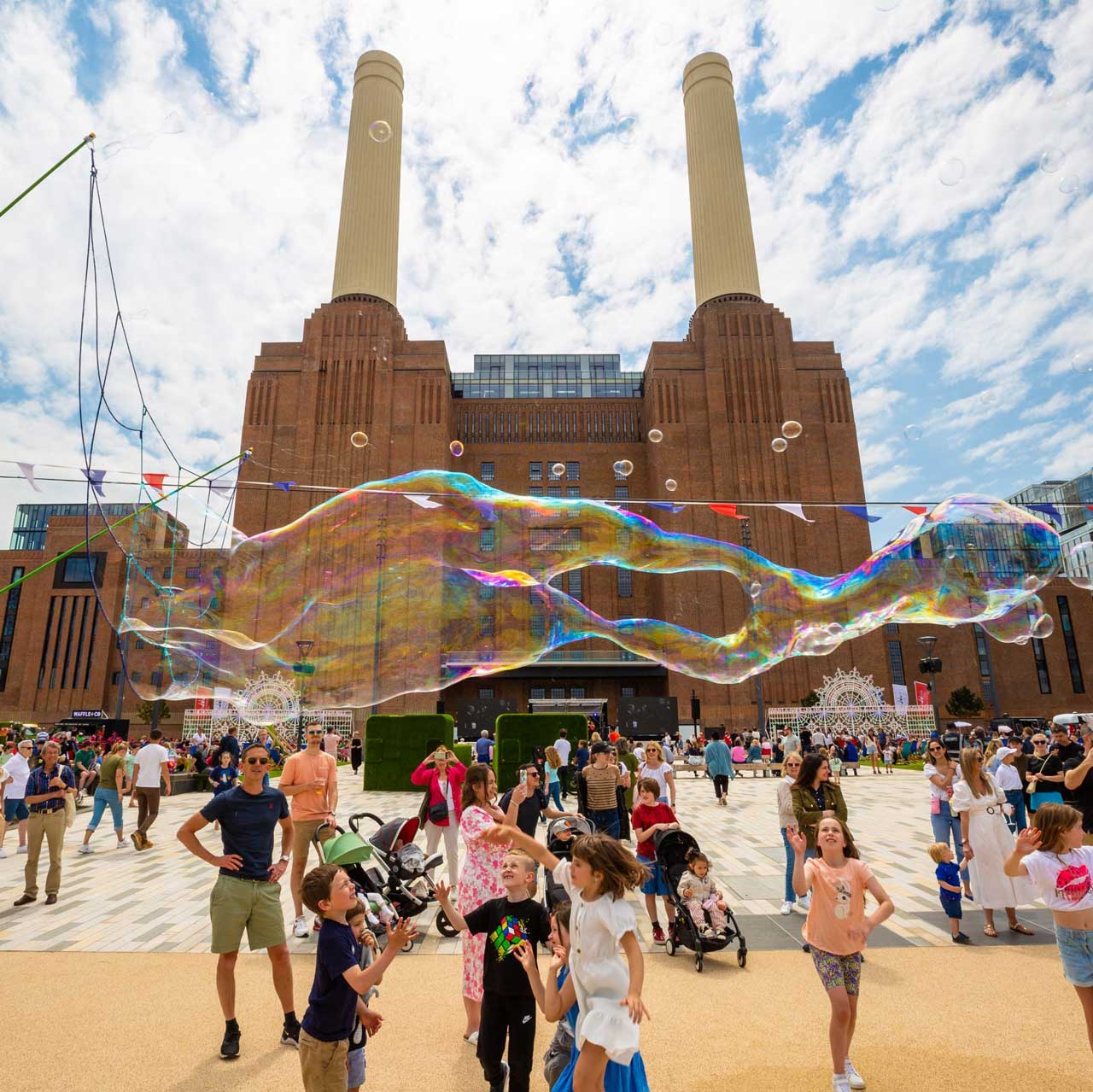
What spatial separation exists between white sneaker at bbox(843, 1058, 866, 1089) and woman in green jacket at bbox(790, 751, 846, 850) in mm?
2690

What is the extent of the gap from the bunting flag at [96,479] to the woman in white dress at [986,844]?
36.8ft

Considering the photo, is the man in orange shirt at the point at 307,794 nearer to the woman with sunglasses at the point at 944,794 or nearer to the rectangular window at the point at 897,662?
the woman with sunglasses at the point at 944,794

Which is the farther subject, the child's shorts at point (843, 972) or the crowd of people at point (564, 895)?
the child's shorts at point (843, 972)

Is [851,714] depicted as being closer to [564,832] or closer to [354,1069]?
[564,832]

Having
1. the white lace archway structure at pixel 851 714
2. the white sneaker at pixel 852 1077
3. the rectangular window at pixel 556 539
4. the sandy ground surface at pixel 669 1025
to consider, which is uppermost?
the rectangular window at pixel 556 539

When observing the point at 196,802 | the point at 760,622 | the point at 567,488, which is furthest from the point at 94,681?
the point at 760,622

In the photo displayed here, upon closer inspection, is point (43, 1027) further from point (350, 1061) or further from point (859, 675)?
point (859, 675)

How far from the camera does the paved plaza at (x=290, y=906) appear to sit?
22.0 feet

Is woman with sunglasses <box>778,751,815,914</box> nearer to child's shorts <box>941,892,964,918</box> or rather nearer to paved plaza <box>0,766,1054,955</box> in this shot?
paved plaza <box>0,766,1054,955</box>

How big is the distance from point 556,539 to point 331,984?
1062 centimetres

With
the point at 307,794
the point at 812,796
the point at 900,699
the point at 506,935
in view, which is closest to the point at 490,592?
the point at 307,794

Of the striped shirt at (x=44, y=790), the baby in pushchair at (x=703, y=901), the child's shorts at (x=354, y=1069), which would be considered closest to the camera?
the child's shorts at (x=354, y=1069)

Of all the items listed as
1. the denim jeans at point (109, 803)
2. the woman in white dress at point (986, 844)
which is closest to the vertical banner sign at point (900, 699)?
the woman in white dress at point (986, 844)

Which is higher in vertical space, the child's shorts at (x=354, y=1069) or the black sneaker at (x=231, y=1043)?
the child's shorts at (x=354, y=1069)
